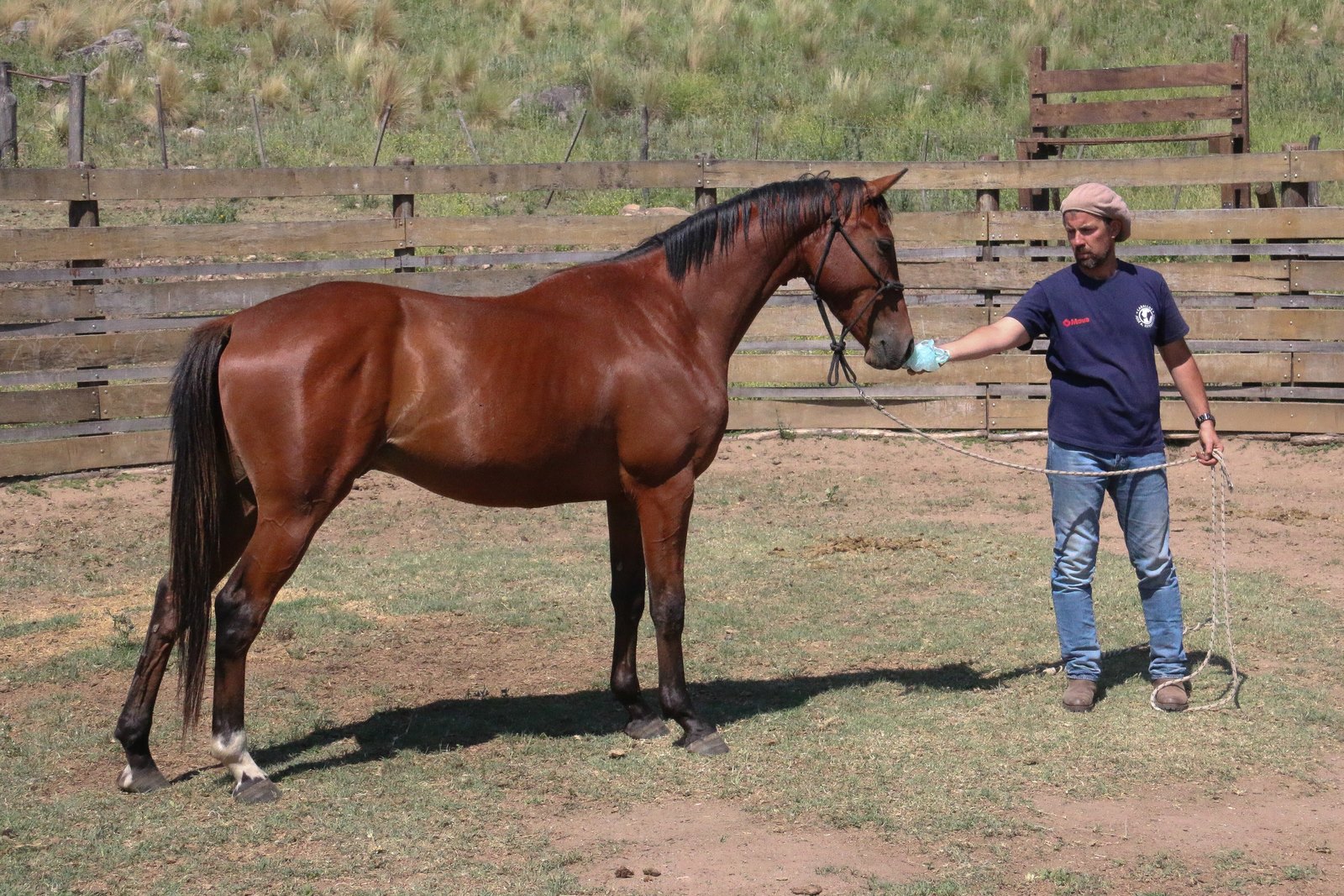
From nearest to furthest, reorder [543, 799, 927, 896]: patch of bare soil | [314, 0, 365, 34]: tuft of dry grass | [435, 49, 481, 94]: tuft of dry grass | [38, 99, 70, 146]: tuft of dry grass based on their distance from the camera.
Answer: [543, 799, 927, 896]: patch of bare soil → [38, 99, 70, 146]: tuft of dry grass → [435, 49, 481, 94]: tuft of dry grass → [314, 0, 365, 34]: tuft of dry grass

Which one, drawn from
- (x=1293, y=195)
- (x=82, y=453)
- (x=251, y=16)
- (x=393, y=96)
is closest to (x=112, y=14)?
(x=251, y=16)

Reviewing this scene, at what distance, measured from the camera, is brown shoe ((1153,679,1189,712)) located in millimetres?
5570

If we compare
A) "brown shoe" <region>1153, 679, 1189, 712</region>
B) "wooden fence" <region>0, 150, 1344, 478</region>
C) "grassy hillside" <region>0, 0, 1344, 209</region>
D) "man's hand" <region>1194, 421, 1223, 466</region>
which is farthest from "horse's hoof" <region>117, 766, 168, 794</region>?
"grassy hillside" <region>0, 0, 1344, 209</region>

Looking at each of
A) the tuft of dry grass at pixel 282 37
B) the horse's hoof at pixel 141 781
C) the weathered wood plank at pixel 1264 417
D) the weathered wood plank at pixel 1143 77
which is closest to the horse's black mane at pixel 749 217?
the horse's hoof at pixel 141 781

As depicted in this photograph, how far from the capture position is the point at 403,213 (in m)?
11.0

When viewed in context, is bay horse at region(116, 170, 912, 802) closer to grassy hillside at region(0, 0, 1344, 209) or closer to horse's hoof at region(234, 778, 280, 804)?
horse's hoof at region(234, 778, 280, 804)

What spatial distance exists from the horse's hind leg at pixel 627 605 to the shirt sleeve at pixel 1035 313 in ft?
5.76

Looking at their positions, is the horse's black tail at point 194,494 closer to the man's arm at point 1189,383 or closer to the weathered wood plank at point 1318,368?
the man's arm at point 1189,383

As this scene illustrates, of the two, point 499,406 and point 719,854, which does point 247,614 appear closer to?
point 499,406

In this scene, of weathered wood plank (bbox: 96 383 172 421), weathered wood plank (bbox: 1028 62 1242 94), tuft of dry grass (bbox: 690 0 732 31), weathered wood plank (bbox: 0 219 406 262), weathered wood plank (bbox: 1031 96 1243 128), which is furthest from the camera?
tuft of dry grass (bbox: 690 0 732 31)

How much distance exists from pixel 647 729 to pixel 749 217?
2064 millimetres

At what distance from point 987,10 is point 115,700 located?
22.4m

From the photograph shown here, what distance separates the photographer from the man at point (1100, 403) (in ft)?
17.7

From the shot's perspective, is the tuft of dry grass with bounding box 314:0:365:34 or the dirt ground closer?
the dirt ground
